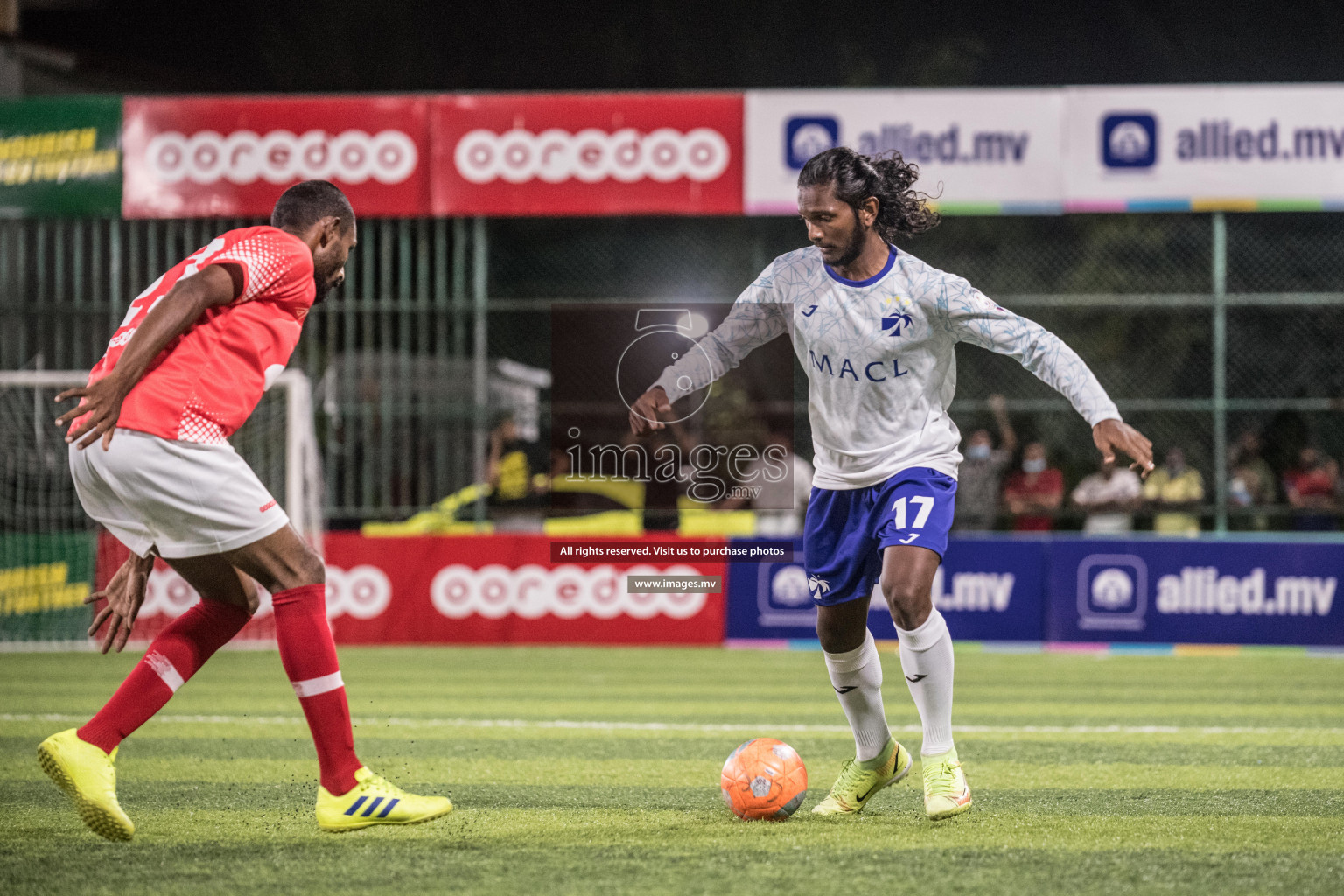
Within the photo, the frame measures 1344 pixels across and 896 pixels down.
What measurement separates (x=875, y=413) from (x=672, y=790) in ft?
5.55

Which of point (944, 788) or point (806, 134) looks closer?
point (944, 788)

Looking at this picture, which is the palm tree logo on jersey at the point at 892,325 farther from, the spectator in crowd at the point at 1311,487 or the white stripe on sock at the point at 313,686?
the spectator in crowd at the point at 1311,487

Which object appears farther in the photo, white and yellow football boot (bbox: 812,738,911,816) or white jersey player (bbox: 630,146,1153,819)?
white and yellow football boot (bbox: 812,738,911,816)

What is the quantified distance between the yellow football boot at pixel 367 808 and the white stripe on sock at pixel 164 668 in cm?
58

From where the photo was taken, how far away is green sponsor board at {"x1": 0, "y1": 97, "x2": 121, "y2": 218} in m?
14.9

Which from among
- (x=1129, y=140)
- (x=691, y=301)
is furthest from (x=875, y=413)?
(x=1129, y=140)

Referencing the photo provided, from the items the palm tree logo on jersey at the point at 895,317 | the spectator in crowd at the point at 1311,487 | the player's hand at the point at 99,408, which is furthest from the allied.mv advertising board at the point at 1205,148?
the player's hand at the point at 99,408

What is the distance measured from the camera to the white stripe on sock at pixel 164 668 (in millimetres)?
4918

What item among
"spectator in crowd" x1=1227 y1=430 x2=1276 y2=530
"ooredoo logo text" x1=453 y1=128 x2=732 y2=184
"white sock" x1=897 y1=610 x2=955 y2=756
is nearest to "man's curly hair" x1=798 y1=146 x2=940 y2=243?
"white sock" x1=897 y1=610 x2=955 y2=756

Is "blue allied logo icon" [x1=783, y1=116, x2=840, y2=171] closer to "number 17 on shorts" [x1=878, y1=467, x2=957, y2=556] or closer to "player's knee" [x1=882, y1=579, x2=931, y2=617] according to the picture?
"number 17 on shorts" [x1=878, y1=467, x2=957, y2=556]

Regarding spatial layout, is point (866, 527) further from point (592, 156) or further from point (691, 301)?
point (592, 156)

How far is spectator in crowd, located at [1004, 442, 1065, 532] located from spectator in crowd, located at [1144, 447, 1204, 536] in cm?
83

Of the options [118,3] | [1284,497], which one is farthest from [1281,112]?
[118,3]

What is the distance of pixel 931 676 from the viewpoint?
17.6ft
